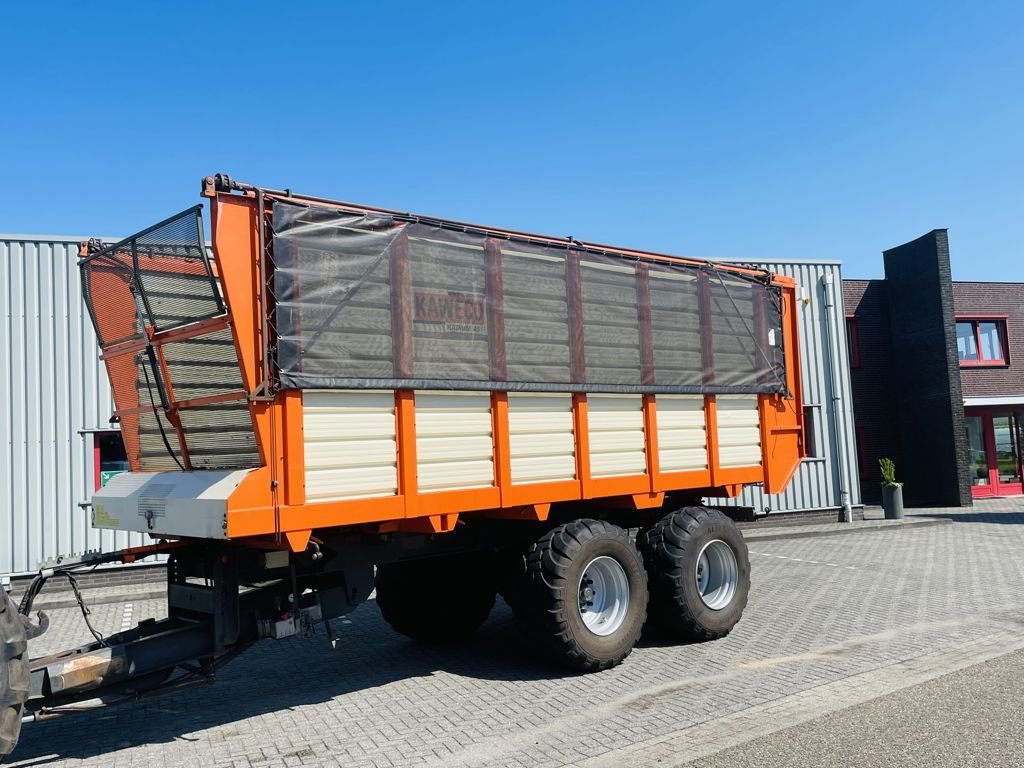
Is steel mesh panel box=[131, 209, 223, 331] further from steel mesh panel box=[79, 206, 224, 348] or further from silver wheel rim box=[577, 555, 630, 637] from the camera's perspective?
silver wheel rim box=[577, 555, 630, 637]

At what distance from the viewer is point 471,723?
5.55 m

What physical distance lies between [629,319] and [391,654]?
389 centimetres

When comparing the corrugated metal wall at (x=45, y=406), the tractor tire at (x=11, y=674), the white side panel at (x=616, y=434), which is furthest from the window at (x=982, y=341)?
the tractor tire at (x=11, y=674)

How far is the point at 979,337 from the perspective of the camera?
74.0 feet

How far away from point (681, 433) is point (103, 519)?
5040mm

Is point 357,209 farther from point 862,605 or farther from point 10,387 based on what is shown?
point 10,387

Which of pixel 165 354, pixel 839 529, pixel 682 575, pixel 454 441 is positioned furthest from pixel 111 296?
pixel 839 529

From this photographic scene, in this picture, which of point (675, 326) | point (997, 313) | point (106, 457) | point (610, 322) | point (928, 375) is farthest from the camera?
point (997, 313)

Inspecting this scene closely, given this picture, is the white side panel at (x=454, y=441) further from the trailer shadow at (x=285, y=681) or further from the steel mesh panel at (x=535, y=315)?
the trailer shadow at (x=285, y=681)

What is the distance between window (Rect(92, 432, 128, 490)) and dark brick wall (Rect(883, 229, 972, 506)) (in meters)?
18.8

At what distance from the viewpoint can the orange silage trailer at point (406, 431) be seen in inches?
206

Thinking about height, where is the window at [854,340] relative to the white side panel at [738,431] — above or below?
above

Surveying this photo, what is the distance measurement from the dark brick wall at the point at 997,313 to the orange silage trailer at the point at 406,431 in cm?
1743

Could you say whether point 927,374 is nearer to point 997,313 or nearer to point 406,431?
point 997,313
